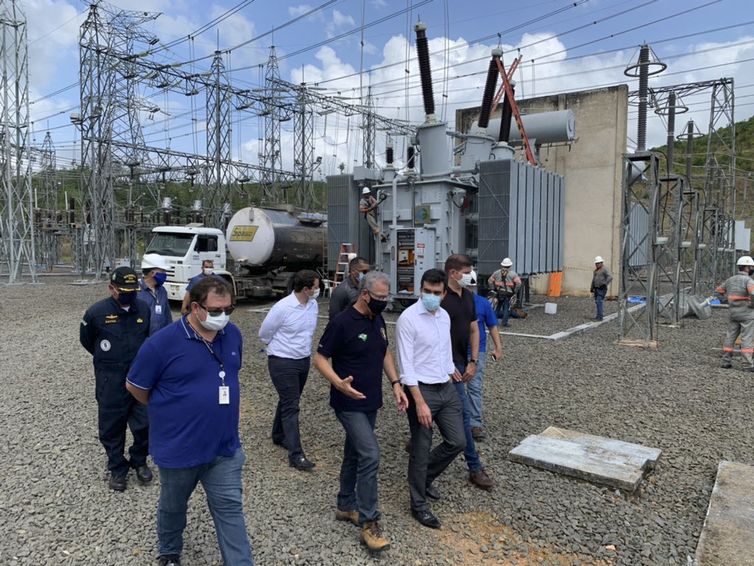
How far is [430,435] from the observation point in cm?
405

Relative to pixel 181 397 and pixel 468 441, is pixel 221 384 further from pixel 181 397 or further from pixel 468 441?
pixel 468 441

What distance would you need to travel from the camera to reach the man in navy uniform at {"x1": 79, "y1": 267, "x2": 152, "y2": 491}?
171 inches

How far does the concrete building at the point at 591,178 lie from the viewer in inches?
843

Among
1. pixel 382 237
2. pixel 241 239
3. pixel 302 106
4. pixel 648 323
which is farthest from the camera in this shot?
pixel 302 106

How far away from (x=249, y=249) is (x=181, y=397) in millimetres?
15321

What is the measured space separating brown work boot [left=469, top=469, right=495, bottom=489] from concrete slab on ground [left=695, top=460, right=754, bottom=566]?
5.00ft

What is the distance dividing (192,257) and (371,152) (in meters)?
24.2

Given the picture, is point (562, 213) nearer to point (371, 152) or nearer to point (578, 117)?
point (578, 117)

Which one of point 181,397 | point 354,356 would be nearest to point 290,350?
point 354,356

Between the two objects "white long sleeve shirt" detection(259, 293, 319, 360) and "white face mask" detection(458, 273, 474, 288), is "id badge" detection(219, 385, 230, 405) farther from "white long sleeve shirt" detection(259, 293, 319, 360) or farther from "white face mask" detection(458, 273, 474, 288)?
"white face mask" detection(458, 273, 474, 288)

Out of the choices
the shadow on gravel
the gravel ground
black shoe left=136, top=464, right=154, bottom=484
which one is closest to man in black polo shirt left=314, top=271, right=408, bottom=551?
the gravel ground

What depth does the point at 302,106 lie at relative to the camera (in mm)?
33094

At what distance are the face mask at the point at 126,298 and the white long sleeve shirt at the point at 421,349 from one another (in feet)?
7.25

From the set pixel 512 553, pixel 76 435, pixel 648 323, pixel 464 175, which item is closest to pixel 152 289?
pixel 76 435
